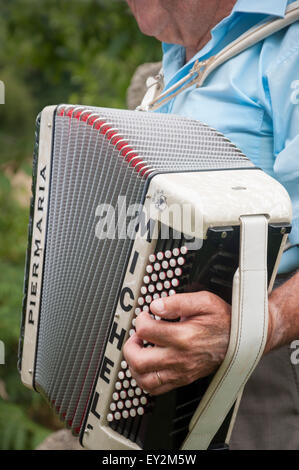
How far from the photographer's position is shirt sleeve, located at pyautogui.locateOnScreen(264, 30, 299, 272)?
1.50 metres

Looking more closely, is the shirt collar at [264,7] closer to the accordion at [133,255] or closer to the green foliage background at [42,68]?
the accordion at [133,255]

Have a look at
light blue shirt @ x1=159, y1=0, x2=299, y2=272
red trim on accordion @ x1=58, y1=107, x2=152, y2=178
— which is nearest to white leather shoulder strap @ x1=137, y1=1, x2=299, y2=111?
light blue shirt @ x1=159, y1=0, x2=299, y2=272

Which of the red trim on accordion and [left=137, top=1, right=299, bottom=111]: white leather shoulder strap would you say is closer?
the red trim on accordion

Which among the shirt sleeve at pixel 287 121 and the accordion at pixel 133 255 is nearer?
the accordion at pixel 133 255

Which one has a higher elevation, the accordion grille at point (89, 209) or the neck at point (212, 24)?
the neck at point (212, 24)

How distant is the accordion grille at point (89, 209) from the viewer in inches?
58.9

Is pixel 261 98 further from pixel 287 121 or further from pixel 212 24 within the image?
pixel 212 24

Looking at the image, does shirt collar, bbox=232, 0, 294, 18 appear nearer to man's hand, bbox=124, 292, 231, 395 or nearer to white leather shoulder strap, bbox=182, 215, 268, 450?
white leather shoulder strap, bbox=182, 215, 268, 450

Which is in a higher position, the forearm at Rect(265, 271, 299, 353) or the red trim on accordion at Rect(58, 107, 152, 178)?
the red trim on accordion at Rect(58, 107, 152, 178)

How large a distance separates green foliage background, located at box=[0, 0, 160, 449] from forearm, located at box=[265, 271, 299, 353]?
2283mm

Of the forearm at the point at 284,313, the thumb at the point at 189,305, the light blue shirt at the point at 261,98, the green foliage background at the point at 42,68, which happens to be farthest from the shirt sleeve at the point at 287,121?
the green foliage background at the point at 42,68

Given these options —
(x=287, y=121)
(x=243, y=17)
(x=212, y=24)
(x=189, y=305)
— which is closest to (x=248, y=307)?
(x=189, y=305)

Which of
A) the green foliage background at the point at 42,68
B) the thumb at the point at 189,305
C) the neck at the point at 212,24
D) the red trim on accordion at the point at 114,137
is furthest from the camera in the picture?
the green foliage background at the point at 42,68

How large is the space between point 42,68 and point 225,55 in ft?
10.4
